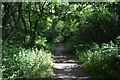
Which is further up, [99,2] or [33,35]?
[99,2]

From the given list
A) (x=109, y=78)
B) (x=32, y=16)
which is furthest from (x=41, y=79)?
(x=32, y=16)

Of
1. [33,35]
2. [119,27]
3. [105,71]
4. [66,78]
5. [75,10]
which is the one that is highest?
[75,10]

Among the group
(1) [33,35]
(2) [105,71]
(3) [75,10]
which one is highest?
(3) [75,10]

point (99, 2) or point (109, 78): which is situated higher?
point (99, 2)

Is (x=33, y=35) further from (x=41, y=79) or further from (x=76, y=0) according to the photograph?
(x=41, y=79)

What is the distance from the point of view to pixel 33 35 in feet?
35.6

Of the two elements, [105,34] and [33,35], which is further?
[105,34]

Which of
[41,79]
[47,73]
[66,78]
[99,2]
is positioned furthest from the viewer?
[99,2]

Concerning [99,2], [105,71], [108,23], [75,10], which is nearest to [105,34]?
[108,23]

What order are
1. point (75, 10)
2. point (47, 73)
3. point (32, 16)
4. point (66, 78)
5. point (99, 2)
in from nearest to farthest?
point (47, 73) < point (66, 78) < point (99, 2) < point (75, 10) < point (32, 16)

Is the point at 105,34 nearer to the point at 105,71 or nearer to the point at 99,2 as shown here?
the point at 99,2

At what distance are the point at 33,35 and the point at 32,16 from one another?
1.47 m

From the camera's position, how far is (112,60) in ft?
20.2

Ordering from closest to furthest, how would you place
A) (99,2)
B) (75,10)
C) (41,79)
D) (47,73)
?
(41,79), (47,73), (99,2), (75,10)
